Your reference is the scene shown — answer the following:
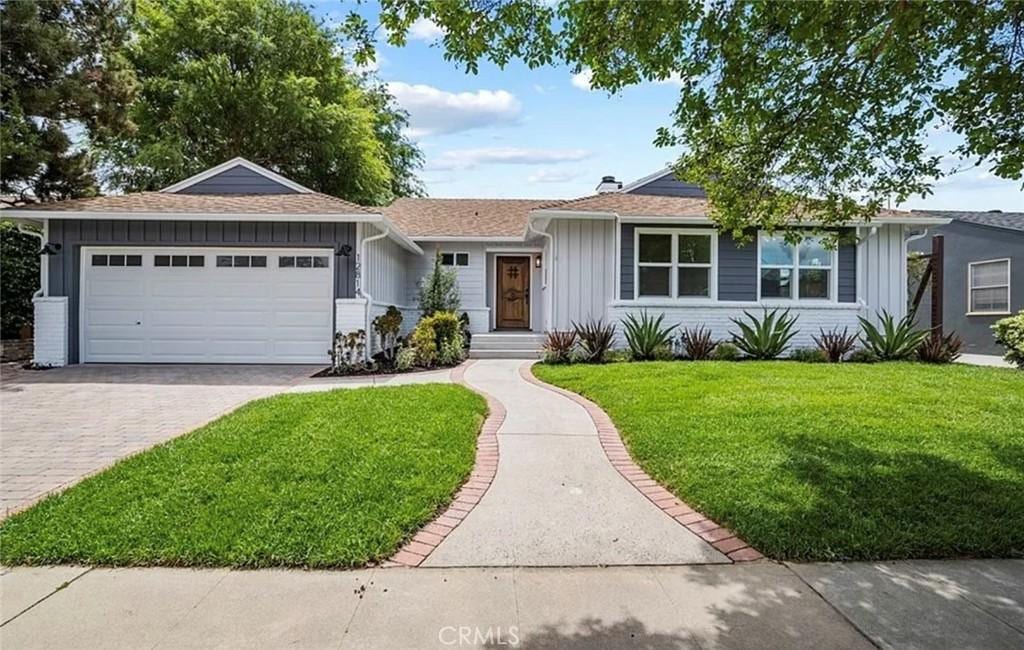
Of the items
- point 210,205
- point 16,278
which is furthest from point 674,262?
point 16,278

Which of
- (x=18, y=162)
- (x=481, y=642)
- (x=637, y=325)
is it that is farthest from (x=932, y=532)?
(x=18, y=162)

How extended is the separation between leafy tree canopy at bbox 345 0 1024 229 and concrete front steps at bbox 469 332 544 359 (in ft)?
26.0

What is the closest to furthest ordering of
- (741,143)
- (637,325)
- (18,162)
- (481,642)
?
(481,642) → (741,143) → (637,325) → (18,162)

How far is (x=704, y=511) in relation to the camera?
3.92 m

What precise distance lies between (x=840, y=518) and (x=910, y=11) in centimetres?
307

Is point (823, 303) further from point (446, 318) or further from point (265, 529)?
point (265, 529)

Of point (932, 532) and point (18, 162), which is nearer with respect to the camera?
point (932, 532)

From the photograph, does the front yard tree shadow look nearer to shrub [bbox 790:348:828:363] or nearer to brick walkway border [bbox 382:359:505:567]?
brick walkway border [bbox 382:359:505:567]

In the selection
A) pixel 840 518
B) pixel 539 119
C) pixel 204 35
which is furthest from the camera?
pixel 204 35

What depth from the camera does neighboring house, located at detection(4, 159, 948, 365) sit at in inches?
437

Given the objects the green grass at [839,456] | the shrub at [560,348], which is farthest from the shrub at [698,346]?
the green grass at [839,456]

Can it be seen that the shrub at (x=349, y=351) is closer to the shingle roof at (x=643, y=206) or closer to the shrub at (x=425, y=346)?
the shrub at (x=425, y=346)

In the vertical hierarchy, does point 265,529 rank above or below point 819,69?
below

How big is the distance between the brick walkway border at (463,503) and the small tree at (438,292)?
7.67 m
